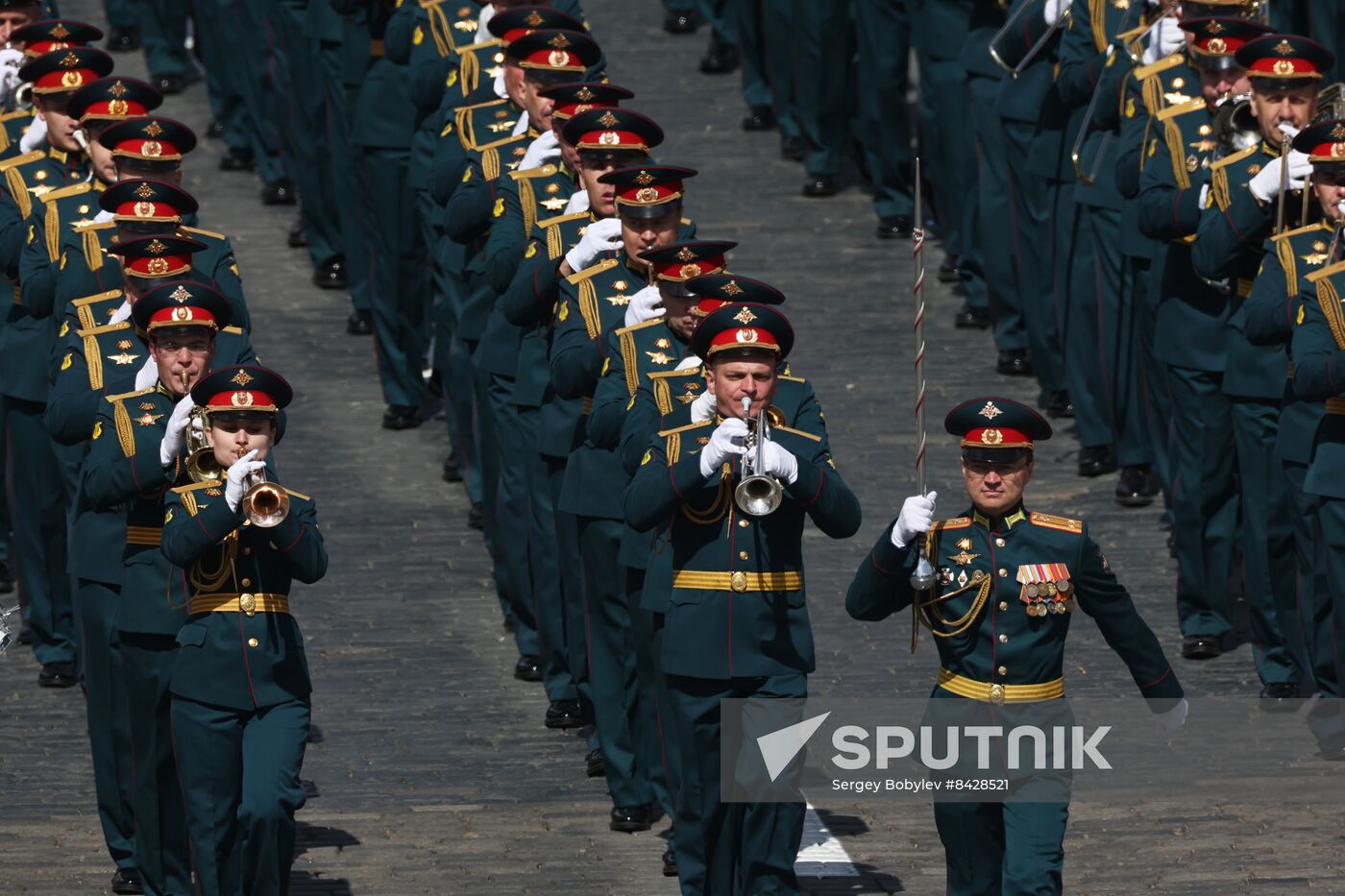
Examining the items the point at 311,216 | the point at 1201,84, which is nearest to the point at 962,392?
the point at 1201,84

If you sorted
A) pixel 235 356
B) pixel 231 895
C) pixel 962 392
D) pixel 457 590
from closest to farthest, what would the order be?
1. pixel 231 895
2. pixel 235 356
3. pixel 457 590
4. pixel 962 392

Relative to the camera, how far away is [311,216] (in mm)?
19328

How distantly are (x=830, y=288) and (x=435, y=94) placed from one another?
2.82 metres

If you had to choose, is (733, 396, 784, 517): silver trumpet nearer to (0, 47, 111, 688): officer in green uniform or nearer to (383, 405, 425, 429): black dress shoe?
(0, 47, 111, 688): officer in green uniform

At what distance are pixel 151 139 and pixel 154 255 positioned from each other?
3.61 feet

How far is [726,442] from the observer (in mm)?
11492

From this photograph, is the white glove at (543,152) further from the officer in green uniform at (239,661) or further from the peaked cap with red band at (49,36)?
the officer in green uniform at (239,661)

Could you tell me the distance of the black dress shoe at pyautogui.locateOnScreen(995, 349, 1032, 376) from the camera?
17.5 m

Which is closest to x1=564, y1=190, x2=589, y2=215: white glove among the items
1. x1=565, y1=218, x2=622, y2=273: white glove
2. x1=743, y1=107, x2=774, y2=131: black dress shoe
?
x1=565, y1=218, x2=622, y2=273: white glove

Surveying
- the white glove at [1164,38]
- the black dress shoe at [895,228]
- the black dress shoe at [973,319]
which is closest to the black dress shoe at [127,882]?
the white glove at [1164,38]

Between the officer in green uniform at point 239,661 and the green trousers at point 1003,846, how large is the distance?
7.09 ft

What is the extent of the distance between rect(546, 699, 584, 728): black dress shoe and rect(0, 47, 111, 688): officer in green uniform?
86.7 inches

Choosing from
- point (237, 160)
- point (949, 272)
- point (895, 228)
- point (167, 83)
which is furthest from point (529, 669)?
point (167, 83)

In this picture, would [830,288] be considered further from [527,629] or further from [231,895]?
[231,895]
